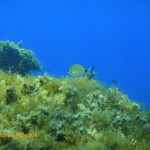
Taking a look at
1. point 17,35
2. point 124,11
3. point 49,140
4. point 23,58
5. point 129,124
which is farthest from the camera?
point 17,35

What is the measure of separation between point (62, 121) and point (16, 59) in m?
10.8

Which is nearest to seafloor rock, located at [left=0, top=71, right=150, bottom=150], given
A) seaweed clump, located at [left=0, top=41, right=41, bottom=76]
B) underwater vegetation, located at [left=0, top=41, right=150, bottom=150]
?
underwater vegetation, located at [left=0, top=41, right=150, bottom=150]

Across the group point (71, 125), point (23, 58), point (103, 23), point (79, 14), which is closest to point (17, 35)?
point (79, 14)

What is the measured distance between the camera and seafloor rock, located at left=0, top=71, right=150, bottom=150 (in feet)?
16.5

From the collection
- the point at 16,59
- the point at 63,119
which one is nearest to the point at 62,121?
the point at 63,119

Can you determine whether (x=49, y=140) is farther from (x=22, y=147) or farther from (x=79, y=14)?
(x=79, y=14)

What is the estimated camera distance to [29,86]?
22.5 feet

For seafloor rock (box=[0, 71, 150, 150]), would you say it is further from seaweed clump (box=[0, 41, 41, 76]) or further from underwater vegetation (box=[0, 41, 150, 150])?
seaweed clump (box=[0, 41, 41, 76])

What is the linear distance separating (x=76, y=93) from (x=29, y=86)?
996 mm

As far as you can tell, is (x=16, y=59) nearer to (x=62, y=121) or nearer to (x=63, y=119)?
(x=63, y=119)

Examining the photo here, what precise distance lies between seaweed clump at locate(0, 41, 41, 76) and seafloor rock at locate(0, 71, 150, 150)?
8.41 metres

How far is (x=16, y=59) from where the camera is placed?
1590cm

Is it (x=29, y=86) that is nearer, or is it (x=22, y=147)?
(x=22, y=147)

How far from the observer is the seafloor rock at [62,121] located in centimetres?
502
